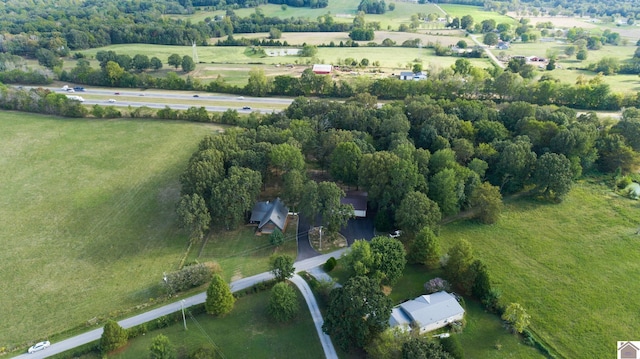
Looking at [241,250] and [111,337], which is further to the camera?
[241,250]

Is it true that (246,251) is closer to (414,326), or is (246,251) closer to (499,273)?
(414,326)

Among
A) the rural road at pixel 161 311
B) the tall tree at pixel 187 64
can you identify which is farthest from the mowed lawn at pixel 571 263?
the tall tree at pixel 187 64

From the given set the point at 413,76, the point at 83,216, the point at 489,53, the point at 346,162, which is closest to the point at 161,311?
the point at 83,216

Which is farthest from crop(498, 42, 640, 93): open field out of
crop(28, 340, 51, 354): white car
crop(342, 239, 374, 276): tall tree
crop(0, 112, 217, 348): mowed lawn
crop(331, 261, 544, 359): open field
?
crop(28, 340, 51, 354): white car

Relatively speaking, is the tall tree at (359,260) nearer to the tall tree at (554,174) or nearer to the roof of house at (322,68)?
the tall tree at (554,174)

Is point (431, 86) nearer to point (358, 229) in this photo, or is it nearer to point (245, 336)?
point (358, 229)

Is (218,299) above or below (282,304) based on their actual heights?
above

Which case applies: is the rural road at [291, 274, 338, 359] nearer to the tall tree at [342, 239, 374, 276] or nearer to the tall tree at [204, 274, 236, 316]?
the tall tree at [342, 239, 374, 276]
